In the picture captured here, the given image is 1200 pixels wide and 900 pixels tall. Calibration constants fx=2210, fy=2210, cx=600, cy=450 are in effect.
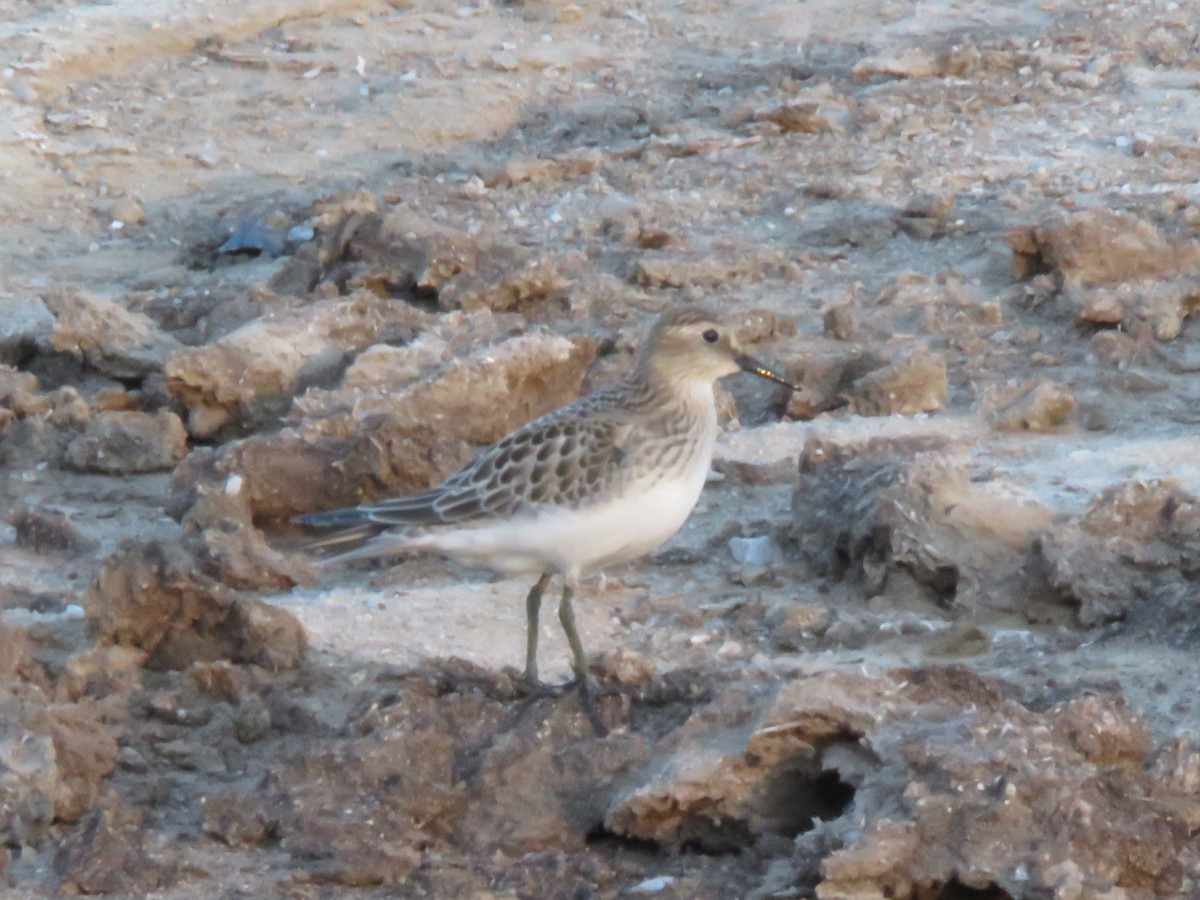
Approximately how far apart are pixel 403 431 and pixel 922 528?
5.56ft

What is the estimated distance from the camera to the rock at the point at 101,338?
302 inches

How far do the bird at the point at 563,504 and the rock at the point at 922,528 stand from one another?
1.88 feet

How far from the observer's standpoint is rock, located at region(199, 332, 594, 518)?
662 centimetres

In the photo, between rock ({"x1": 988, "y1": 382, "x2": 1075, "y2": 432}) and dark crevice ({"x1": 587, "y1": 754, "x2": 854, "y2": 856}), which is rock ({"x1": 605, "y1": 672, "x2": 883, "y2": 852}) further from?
rock ({"x1": 988, "y1": 382, "x2": 1075, "y2": 432})

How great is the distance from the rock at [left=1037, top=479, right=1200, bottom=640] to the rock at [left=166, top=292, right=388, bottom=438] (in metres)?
2.79

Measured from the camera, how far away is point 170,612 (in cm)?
558

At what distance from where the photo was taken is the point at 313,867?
454 cm

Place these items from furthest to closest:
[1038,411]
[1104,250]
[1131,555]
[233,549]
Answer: [1104,250]
[1038,411]
[233,549]
[1131,555]

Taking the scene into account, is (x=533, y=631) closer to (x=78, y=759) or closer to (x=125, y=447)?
(x=78, y=759)

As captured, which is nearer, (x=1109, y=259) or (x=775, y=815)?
(x=775, y=815)

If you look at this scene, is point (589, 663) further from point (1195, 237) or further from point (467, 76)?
point (467, 76)

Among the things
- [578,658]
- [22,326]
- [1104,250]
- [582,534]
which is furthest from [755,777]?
[22,326]

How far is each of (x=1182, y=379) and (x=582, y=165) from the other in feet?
10.1

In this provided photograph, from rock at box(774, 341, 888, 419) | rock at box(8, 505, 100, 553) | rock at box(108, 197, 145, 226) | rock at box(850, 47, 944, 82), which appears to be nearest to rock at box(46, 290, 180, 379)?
rock at box(8, 505, 100, 553)
